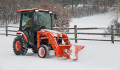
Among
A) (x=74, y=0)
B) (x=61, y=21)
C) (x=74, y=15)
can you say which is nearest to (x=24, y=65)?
(x=61, y=21)

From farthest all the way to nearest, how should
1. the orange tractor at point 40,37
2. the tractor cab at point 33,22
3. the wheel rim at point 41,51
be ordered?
the tractor cab at point 33,22
the wheel rim at point 41,51
the orange tractor at point 40,37

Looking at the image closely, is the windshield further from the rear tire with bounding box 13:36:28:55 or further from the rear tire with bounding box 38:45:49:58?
the rear tire with bounding box 38:45:49:58

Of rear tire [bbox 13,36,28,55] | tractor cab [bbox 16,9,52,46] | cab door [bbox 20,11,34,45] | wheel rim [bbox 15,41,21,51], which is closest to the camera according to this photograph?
tractor cab [bbox 16,9,52,46]

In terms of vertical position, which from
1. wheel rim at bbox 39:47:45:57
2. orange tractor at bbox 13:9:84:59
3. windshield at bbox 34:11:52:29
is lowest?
wheel rim at bbox 39:47:45:57

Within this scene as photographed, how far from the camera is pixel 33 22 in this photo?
8.77 metres

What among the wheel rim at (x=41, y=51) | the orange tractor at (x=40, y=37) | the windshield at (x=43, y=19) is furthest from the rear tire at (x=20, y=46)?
the windshield at (x=43, y=19)

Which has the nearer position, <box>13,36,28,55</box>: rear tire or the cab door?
the cab door

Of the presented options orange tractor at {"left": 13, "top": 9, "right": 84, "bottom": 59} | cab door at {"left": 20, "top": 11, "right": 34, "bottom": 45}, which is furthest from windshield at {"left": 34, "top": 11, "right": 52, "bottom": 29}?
cab door at {"left": 20, "top": 11, "right": 34, "bottom": 45}

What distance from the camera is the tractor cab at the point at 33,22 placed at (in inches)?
347

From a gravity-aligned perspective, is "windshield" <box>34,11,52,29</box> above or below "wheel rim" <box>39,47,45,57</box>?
above

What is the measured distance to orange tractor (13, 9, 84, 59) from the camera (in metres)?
8.16

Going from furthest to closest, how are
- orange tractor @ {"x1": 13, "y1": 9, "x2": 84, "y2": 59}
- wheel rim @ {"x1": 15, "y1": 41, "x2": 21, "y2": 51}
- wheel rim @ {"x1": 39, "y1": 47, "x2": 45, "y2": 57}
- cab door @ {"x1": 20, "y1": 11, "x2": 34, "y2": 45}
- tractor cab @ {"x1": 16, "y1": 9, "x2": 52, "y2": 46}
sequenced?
wheel rim @ {"x1": 15, "y1": 41, "x2": 21, "y2": 51}, cab door @ {"x1": 20, "y1": 11, "x2": 34, "y2": 45}, tractor cab @ {"x1": 16, "y1": 9, "x2": 52, "y2": 46}, wheel rim @ {"x1": 39, "y1": 47, "x2": 45, "y2": 57}, orange tractor @ {"x1": 13, "y1": 9, "x2": 84, "y2": 59}

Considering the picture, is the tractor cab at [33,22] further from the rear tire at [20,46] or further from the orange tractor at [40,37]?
the rear tire at [20,46]

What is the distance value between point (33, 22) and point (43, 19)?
0.53 metres
